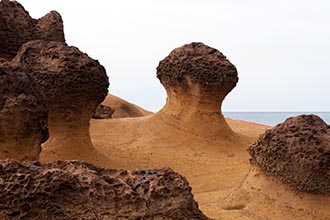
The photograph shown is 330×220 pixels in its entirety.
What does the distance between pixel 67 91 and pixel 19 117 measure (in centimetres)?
171

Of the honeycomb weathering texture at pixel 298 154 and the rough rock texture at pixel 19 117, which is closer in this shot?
the honeycomb weathering texture at pixel 298 154

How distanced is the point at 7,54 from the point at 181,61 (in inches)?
129

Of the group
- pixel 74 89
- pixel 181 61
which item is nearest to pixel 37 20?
pixel 181 61

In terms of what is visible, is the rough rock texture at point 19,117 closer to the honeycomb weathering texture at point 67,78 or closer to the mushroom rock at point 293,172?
the honeycomb weathering texture at point 67,78

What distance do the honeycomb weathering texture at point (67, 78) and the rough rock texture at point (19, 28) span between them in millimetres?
2231

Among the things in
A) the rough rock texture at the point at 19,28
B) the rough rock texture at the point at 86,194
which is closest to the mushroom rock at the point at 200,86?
the rough rock texture at the point at 19,28

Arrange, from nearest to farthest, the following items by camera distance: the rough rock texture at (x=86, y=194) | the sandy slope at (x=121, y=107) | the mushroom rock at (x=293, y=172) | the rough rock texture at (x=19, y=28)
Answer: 1. the rough rock texture at (x=86, y=194)
2. the mushroom rock at (x=293, y=172)
3. the rough rock texture at (x=19, y=28)
4. the sandy slope at (x=121, y=107)

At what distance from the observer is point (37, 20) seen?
1041cm

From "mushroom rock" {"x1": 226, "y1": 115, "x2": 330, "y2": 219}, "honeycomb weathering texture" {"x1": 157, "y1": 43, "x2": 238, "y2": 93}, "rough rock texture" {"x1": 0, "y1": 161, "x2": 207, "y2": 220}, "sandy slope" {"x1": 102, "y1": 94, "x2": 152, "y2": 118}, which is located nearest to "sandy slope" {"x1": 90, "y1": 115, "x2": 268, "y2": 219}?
"mushroom rock" {"x1": 226, "y1": 115, "x2": 330, "y2": 219}

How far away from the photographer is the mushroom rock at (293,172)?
513cm

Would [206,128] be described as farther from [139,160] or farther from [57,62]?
[57,62]

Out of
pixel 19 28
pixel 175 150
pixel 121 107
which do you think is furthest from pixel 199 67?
Answer: pixel 121 107

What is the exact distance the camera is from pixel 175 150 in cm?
918

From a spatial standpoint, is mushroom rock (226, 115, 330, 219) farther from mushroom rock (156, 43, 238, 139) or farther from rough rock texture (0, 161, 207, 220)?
mushroom rock (156, 43, 238, 139)
